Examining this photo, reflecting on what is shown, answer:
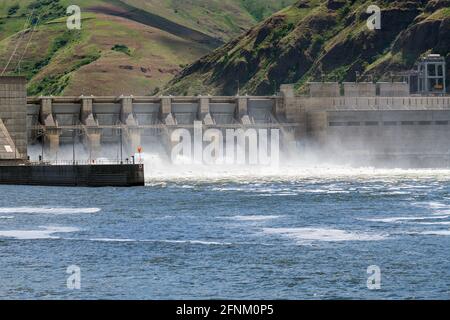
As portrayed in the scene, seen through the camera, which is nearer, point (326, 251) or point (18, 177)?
point (326, 251)

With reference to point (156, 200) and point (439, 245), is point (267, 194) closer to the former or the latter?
point (156, 200)

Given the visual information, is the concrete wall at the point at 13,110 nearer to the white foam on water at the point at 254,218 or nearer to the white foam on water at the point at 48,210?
the white foam on water at the point at 48,210

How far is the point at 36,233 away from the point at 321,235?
73.2ft

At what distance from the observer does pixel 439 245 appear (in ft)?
301

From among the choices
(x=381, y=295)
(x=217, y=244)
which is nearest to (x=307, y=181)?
(x=217, y=244)

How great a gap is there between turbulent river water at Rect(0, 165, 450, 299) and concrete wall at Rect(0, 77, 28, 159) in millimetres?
35612

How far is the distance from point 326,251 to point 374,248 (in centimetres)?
359

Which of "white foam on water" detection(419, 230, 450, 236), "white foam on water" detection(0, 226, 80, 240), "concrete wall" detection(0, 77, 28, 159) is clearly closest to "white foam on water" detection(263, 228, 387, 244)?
"white foam on water" detection(419, 230, 450, 236)

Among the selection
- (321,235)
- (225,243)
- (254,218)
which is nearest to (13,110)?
(254,218)

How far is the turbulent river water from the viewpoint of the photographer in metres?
75.2

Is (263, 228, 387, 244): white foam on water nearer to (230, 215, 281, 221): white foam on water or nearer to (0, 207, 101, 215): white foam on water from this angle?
(230, 215, 281, 221): white foam on water

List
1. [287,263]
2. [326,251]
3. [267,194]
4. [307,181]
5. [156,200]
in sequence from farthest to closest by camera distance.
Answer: [307,181], [267,194], [156,200], [326,251], [287,263]

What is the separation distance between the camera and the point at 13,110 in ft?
627

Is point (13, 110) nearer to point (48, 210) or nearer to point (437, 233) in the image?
point (48, 210)
